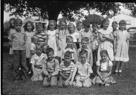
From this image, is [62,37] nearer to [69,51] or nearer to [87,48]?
[69,51]

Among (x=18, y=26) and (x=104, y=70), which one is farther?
(x=104, y=70)

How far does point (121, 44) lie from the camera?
19.1 ft

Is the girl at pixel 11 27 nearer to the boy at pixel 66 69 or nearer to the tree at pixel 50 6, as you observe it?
the tree at pixel 50 6

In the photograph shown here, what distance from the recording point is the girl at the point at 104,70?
5.65m

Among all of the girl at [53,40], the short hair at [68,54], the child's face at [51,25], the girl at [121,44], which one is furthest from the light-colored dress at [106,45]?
the child's face at [51,25]

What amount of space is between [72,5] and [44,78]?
1573 millimetres

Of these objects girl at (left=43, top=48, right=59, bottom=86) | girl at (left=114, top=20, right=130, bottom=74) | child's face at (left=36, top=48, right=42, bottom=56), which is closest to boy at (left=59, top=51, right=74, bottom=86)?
girl at (left=43, top=48, right=59, bottom=86)

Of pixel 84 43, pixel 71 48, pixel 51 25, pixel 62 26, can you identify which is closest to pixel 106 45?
Answer: pixel 84 43

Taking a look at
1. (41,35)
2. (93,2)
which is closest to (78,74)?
(41,35)

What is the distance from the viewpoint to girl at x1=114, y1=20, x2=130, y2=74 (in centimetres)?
579

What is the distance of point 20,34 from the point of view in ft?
18.5

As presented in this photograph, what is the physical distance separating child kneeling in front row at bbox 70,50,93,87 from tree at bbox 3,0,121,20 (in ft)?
3.05

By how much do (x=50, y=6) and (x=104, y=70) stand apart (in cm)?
171

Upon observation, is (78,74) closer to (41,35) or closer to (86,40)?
(86,40)
